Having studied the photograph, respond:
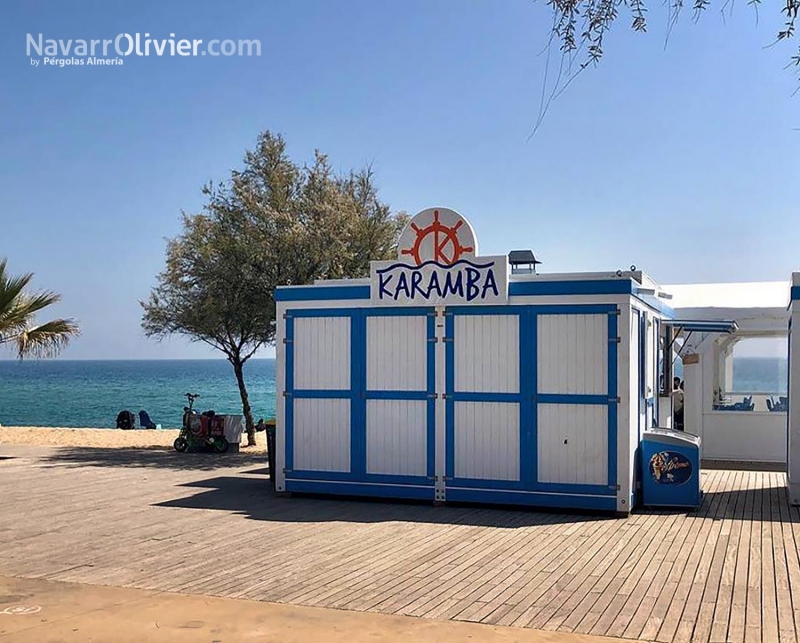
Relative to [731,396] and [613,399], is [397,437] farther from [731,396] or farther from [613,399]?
[731,396]

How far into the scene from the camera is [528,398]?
10.6 meters

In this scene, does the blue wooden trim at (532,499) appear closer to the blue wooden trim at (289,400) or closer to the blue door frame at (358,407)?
the blue door frame at (358,407)

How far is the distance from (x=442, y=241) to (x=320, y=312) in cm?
184

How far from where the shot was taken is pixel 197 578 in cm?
734

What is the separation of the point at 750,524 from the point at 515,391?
2.82 m

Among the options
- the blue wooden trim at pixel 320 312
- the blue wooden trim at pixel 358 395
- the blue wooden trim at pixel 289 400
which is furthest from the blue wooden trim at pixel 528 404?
the blue wooden trim at pixel 289 400

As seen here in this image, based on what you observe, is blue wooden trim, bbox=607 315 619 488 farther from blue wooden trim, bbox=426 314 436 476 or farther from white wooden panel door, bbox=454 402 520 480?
blue wooden trim, bbox=426 314 436 476

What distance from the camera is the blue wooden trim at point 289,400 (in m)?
11.8

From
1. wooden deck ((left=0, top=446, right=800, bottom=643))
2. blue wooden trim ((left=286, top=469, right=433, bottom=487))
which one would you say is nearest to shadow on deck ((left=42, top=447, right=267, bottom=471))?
wooden deck ((left=0, top=446, right=800, bottom=643))

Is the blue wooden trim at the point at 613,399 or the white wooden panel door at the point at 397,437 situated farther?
the white wooden panel door at the point at 397,437

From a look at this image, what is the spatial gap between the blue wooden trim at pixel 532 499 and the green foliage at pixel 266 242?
26.6ft

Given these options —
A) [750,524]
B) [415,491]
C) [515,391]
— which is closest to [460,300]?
[515,391]

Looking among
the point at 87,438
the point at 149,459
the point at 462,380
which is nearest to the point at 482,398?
the point at 462,380

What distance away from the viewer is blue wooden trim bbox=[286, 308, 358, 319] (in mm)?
11492
